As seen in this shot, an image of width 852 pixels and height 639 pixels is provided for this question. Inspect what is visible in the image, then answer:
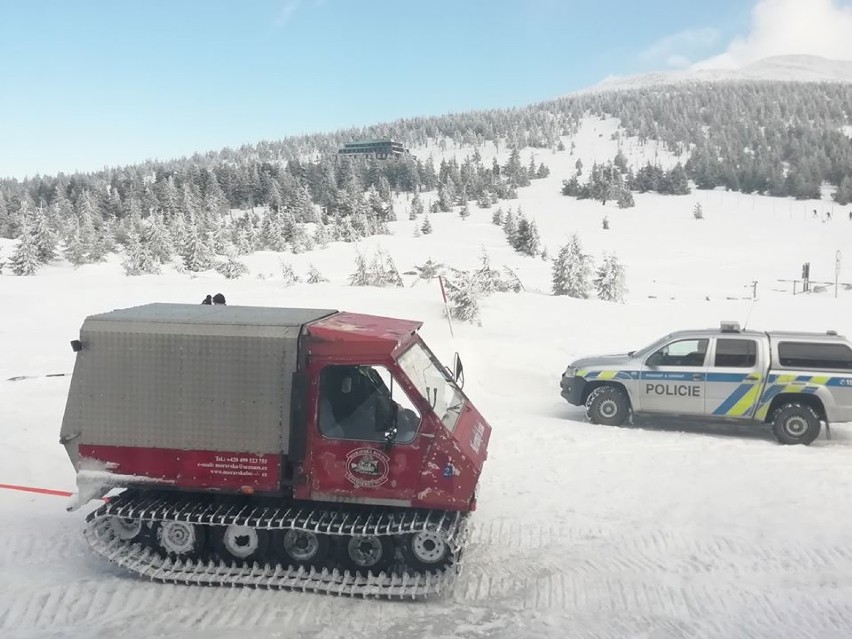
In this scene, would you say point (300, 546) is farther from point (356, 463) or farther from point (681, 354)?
point (681, 354)

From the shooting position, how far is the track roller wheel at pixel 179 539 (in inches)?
266

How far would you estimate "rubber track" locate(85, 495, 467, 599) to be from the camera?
6445 mm

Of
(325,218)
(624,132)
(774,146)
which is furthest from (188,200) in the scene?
(624,132)

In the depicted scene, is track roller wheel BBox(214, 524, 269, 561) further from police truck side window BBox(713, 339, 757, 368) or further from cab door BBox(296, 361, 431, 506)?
police truck side window BBox(713, 339, 757, 368)

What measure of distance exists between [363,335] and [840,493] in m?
6.96

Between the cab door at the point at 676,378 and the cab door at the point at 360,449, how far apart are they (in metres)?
7.09

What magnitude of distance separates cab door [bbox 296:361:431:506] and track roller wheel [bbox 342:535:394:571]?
16.6 inches

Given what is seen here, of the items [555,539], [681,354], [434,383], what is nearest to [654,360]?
[681,354]

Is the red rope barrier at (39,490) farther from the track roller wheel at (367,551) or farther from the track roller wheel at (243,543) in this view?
the track roller wheel at (367,551)

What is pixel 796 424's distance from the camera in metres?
11.3

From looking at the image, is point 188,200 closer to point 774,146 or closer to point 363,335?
point 363,335

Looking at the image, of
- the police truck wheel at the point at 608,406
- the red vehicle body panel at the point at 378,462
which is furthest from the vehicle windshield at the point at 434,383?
the police truck wheel at the point at 608,406

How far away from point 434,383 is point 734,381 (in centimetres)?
699

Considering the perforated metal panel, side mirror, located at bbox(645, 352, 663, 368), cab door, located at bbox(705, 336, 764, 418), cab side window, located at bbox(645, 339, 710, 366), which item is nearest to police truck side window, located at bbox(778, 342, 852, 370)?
cab door, located at bbox(705, 336, 764, 418)
